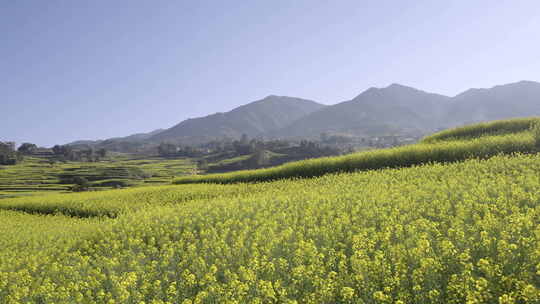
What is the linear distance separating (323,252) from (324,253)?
0.18 feet

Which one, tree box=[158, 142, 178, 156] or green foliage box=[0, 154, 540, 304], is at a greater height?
tree box=[158, 142, 178, 156]

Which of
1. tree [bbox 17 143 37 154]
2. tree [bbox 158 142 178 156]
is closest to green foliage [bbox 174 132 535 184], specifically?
tree [bbox 158 142 178 156]

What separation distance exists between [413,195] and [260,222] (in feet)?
17.2

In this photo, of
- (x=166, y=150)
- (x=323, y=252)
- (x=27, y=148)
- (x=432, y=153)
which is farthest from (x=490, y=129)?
(x=27, y=148)

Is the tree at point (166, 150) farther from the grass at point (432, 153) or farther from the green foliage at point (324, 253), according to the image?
the green foliage at point (324, 253)

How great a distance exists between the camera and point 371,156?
2566 cm

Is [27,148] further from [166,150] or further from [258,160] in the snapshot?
[258,160]

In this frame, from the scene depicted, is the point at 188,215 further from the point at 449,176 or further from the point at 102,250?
the point at 449,176

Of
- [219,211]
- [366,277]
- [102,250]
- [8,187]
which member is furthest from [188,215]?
[8,187]

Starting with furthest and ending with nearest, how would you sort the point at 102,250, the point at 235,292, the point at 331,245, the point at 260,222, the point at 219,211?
the point at 219,211, the point at 102,250, the point at 260,222, the point at 331,245, the point at 235,292

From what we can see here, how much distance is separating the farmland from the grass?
18.0ft

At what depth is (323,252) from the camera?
7988 mm

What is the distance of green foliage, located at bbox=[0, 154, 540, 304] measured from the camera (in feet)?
18.2

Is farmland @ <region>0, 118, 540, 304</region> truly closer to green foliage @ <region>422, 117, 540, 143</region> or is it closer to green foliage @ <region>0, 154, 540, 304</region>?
green foliage @ <region>0, 154, 540, 304</region>
